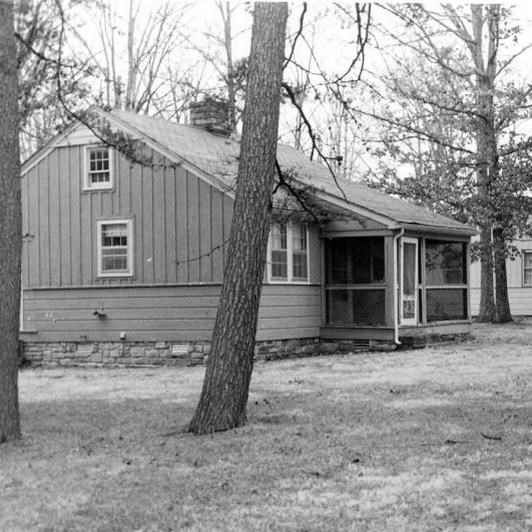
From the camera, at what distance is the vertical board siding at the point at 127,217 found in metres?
18.6

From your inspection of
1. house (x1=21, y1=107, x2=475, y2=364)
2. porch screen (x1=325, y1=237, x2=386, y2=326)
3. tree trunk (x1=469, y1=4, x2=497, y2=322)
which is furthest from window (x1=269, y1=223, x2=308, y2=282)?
tree trunk (x1=469, y1=4, x2=497, y2=322)

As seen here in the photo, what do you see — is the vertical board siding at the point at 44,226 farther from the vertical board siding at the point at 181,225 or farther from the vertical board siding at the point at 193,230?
the vertical board siding at the point at 193,230

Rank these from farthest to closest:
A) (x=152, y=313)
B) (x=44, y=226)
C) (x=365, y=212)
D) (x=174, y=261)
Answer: (x=44, y=226) < (x=365, y=212) < (x=152, y=313) < (x=174, y=261)

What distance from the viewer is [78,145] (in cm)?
1995

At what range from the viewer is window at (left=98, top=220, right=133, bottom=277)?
19.4 m

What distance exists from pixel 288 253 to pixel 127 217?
3.25 metres

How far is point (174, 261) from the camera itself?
18.8m

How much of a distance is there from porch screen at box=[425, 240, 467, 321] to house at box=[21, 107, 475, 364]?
32 cm

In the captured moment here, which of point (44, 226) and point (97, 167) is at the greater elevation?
point (97, 167)

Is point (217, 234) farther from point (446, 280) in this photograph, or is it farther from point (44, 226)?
point (446, 280)

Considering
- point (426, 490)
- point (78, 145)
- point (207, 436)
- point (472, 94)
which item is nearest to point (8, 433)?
point (207, 436)

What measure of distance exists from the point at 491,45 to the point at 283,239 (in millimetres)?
12017

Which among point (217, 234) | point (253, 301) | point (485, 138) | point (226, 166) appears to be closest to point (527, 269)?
point (485, 138)

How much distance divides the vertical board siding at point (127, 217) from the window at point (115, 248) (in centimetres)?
12
